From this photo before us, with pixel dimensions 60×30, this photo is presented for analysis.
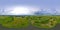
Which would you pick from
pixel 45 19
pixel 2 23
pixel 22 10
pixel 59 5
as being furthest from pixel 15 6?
pixel 59 5

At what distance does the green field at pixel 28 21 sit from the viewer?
178 cm

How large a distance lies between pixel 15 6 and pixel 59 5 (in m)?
0.56

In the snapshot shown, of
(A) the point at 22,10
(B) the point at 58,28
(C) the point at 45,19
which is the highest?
(A) the point at 22,10

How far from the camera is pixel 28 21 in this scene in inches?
70.4

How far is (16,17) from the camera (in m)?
1.79

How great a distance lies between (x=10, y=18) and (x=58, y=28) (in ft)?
1.99

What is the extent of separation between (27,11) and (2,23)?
34cm

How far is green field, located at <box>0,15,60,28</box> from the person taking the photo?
1.78m

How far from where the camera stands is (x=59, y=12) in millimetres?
1801

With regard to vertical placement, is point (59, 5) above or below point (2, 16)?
above

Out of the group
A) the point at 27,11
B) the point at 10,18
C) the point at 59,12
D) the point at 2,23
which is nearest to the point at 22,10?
the point at 27,11

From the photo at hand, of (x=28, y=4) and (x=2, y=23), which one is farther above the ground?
(x=28, y=4)

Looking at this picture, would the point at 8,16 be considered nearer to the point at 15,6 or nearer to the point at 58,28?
the point at 15,6

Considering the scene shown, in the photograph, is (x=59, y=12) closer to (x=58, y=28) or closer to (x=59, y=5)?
(x=59, y=5)
